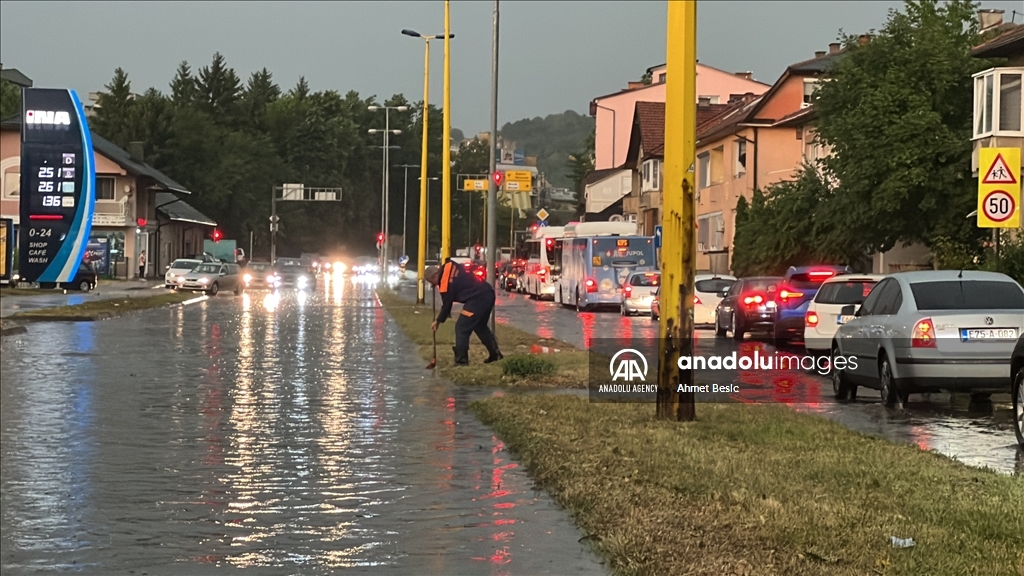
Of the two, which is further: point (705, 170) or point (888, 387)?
point (705, 170)

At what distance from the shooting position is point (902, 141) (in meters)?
38.6

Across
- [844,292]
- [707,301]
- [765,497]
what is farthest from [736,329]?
[765,497]

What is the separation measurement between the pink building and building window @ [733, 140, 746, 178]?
3314 centimetres

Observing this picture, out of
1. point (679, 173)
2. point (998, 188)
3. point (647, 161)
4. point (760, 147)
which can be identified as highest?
point (647, 161)

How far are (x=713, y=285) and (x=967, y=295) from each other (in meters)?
22.6

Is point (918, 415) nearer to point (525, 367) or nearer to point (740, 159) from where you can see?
point (525, 367)

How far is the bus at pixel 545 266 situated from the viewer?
61125 mm

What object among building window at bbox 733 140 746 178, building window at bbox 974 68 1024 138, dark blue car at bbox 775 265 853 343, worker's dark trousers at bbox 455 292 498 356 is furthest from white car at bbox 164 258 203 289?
worker's dark trousers at bbox 455 292 498 356

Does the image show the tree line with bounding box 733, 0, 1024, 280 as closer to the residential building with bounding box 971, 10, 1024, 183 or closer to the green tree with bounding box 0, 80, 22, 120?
the residential building with bounding box 971, 10, 1024, 183

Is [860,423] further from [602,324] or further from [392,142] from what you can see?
[392,142]

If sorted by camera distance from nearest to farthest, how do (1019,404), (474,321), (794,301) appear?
1. (1019,404)
2. (474,321)
3. (794,301)

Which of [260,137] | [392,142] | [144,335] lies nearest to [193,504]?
[144,335]

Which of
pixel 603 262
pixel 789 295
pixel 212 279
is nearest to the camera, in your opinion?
pixel 789 295

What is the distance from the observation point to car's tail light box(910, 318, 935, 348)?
16.1 metres
